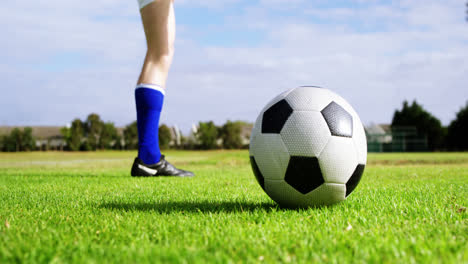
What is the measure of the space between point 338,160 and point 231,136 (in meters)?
46.3

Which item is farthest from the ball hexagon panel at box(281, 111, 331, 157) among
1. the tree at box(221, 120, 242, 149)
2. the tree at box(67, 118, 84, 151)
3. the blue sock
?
the tree at box(67, 118, 84, 151)

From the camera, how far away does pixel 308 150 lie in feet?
8.71

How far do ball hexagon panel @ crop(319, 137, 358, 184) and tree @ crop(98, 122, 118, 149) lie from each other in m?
46.2

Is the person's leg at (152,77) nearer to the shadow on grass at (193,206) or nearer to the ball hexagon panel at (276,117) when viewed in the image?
the shadow on grass at (193,206)

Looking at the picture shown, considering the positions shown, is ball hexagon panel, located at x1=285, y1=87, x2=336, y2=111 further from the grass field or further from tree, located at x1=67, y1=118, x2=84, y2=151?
tree, located at x1=67, y1=118, x2=84, y2=151

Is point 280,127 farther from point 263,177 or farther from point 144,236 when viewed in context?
point 144,236

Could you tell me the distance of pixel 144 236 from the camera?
6.70ft

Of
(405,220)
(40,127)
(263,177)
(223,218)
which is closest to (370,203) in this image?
(405,220)

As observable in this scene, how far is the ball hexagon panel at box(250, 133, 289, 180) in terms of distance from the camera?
8.88 feet

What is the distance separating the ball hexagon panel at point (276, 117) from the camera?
2.76m

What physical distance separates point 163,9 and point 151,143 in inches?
77.7

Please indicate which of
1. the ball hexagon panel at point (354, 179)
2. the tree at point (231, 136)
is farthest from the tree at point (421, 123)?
the ball hexagon panel at point (354, 179)

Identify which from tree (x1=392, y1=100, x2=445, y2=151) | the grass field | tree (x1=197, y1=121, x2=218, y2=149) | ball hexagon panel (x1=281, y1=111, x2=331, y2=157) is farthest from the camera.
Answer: tree (x1=197, y1=121, x2=218, y2=149)

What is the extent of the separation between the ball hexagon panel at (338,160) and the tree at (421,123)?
46.9m
